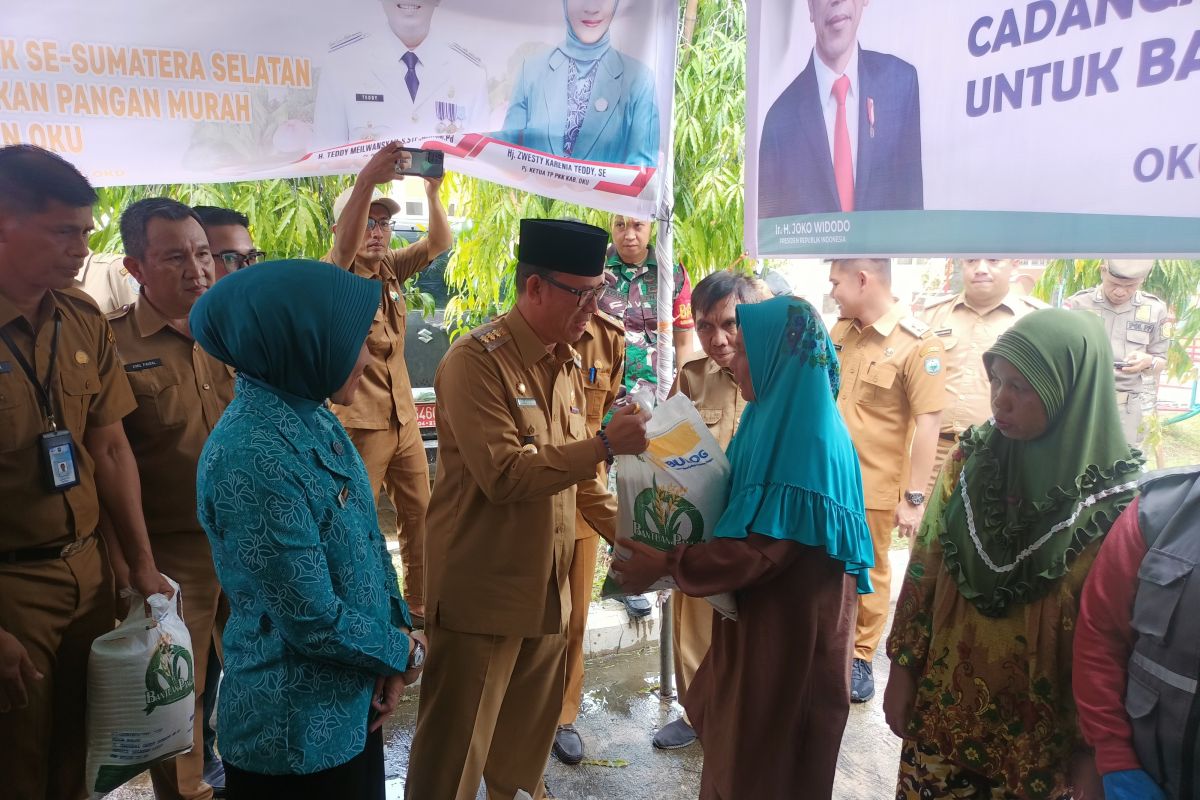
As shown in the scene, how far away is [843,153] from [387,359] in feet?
8.14

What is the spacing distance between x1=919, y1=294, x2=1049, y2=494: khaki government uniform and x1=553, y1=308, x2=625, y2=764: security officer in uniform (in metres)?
1.94

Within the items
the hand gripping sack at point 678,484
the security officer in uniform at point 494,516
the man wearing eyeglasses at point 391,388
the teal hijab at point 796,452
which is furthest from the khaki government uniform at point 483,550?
the man wearing eyeglasses at point 391,388

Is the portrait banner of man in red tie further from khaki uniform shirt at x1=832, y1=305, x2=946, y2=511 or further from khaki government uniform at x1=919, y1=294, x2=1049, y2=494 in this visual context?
khaki government uniform at x1=919, y1=294, x2=1049, y2=494

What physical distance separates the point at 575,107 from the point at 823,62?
1.14m

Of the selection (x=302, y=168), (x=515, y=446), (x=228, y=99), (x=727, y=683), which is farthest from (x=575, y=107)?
(x=727, y=683)

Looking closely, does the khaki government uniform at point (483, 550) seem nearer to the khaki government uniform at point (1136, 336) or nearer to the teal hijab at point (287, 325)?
the teal hijab at point (287, 325)

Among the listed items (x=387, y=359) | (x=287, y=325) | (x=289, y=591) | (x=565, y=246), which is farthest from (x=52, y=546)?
(x=387, y=359)

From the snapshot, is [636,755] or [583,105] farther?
[636,755]

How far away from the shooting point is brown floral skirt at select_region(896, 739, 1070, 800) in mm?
1805

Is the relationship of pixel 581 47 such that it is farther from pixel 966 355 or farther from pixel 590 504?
pixel 966 355

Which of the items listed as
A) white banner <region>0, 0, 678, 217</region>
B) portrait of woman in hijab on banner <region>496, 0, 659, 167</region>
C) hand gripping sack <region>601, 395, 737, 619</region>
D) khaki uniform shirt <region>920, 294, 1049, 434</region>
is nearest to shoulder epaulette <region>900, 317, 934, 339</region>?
khaki uniform shirt <region>920, 294, 1049, 434</region>

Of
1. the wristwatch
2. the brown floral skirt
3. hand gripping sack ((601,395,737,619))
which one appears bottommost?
the brown floral skirt

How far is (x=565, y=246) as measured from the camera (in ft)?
7.26

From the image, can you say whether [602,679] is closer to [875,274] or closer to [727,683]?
[727,683]
